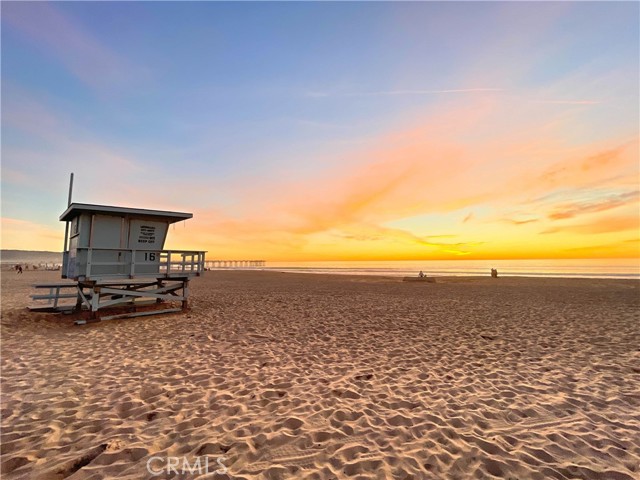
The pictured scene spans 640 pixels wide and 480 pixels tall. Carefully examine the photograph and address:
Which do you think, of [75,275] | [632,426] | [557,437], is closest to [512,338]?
[632,426]

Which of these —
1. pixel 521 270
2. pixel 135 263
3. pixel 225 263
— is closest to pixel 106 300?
pixel 135 263

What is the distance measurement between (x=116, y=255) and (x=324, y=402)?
11089 millimetres

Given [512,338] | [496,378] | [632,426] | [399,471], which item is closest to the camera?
[399,471]

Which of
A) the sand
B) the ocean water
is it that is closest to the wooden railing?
the sand

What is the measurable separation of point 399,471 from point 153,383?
450cm

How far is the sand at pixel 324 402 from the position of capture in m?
3.44

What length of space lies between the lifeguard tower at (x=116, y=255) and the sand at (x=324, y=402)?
81.9 inches

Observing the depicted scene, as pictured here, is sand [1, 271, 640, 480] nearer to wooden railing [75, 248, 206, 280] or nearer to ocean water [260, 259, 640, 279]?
wooden railing [75, 248, 206, 280]

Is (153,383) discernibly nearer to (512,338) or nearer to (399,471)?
(399,471)

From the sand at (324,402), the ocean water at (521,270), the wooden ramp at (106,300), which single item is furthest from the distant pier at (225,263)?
the sand at (324,402)

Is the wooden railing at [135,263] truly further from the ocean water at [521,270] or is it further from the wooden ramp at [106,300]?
the ocean water at [521,270]

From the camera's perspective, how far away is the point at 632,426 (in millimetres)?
4172

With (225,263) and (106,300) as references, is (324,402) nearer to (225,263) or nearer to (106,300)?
(106,300)

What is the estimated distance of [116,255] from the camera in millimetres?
12047
